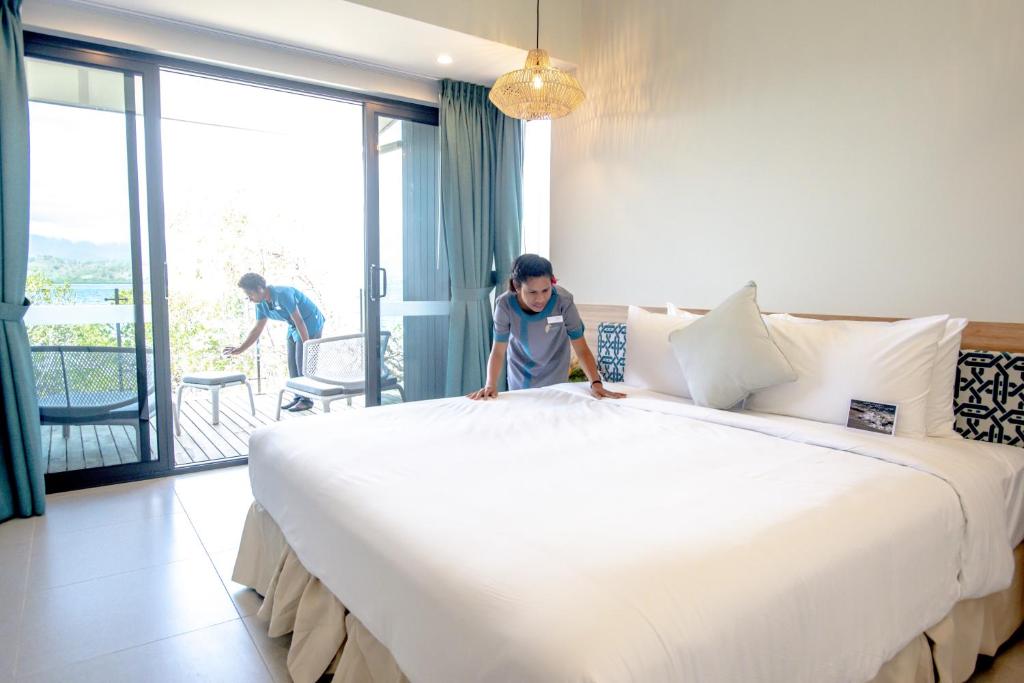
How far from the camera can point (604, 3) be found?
141 inches

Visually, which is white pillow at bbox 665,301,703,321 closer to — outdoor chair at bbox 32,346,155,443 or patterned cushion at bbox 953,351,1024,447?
patterned cushion at bbox 953,351,1024,447

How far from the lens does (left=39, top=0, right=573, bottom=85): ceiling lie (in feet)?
9.68

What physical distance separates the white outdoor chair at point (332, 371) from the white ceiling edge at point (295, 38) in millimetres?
1827

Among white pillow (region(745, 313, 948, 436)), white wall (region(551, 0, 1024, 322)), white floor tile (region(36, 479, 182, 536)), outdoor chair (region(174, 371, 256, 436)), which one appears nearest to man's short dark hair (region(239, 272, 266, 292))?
outdoor chair (region(174, 371, 256, 436))

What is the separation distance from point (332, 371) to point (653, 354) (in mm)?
2659

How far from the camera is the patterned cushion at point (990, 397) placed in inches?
76.4

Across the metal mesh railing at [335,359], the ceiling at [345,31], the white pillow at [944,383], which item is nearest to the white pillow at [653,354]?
the white pillow at [944,383]

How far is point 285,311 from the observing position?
Result: 193 inches

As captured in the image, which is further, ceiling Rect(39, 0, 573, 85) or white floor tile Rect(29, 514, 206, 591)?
ceiling Rect(39, 0, 573, 85)

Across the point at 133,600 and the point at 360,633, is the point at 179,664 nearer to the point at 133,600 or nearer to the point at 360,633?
the point at 133,600

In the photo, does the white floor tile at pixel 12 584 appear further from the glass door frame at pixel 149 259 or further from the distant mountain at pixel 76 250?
the distant mountain at pixel 76 250

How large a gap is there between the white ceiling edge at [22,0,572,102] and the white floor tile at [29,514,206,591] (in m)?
2.48

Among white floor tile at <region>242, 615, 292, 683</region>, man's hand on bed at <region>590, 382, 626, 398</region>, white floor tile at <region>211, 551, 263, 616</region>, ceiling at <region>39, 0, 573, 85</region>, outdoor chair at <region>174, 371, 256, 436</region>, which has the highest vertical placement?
ceiling at <region>39, 0, 573, 85</region>

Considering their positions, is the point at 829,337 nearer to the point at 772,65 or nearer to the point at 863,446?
the point at 863,446
